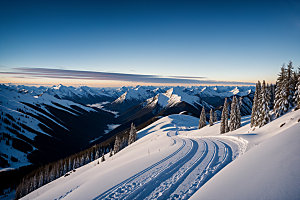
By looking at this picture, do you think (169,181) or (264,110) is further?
(264,110)

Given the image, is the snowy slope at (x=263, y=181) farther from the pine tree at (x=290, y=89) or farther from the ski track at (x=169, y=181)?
the pine tree at (x=290, y=89)

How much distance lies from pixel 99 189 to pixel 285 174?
427 inches

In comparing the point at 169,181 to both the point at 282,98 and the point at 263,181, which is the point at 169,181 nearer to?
the point at 263,181

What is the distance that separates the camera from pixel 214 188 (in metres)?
7.02

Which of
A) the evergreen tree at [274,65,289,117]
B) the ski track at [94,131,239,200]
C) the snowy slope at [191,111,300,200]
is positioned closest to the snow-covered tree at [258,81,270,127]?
the evergreen tree at [274,65,289,117]

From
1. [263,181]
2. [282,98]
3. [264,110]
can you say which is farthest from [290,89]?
[263,181]

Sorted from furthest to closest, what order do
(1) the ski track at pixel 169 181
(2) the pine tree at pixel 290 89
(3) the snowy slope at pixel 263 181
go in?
(2) the pine tree at pixel 290 89 < (1) the ski track at pixel 169 181 < (3) the snowy slope at pixel 263 181

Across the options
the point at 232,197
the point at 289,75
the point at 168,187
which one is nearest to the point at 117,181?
the point at 168,187

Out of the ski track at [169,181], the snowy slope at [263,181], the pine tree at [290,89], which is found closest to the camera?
the snowy slope at [263,181]

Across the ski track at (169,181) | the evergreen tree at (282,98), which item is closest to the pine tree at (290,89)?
the evergreen tree at (282,98)

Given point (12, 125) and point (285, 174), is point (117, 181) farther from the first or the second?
point (12, 125)

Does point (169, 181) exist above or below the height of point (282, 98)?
below

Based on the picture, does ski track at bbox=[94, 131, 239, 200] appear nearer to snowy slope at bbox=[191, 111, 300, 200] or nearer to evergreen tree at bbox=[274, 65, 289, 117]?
snowy slope at bbox=[191, 111, 300, 200]

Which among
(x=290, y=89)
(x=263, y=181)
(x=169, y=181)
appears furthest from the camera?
(x=290, y=89)
